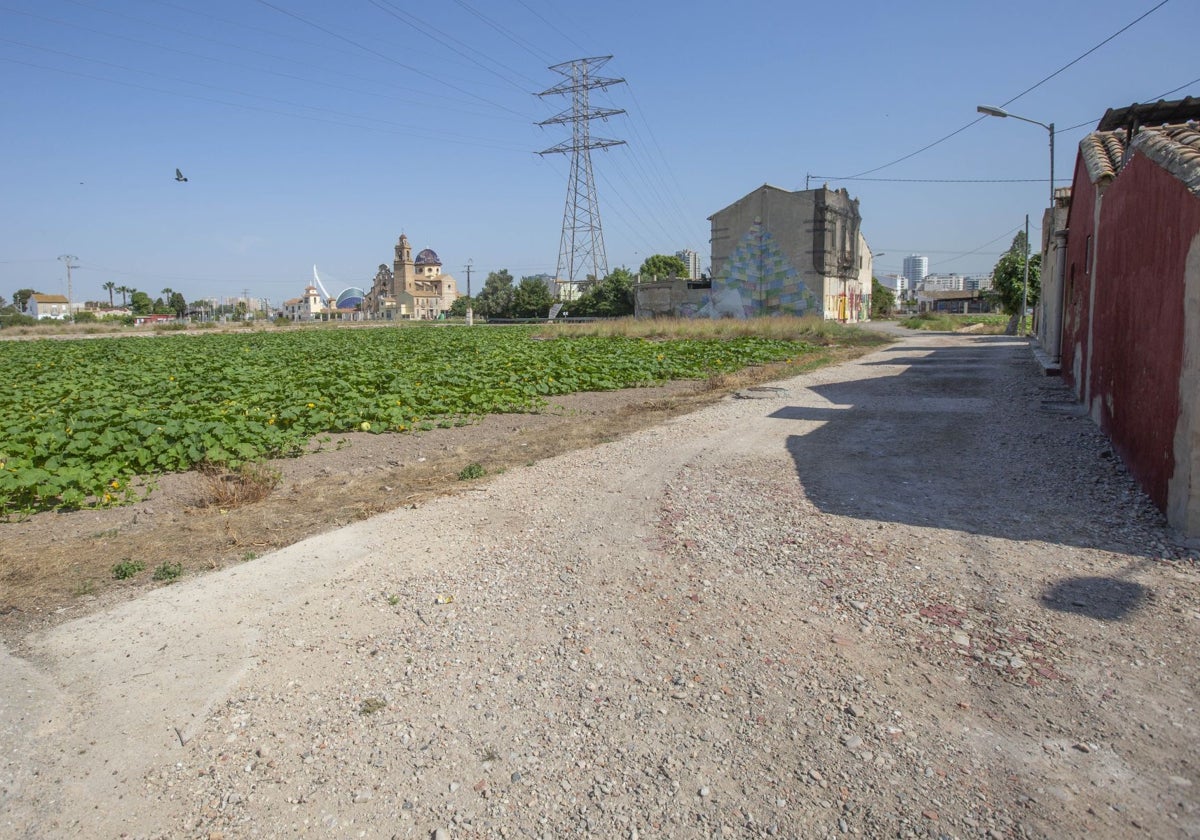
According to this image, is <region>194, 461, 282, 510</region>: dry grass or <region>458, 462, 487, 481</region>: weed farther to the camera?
<region>458, 462, 487, 481</region>: weed

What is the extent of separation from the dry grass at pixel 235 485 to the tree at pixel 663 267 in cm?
8507

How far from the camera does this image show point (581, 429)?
11086mm

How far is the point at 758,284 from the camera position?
49.8 meters

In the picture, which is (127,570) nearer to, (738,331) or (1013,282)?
(738,331)

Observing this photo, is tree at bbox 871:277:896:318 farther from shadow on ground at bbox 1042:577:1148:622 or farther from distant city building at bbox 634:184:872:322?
shadow on ground at bbox 1042:577:1148:622

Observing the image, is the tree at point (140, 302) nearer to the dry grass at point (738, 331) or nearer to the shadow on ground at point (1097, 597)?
the dry grass at point (738, 331)

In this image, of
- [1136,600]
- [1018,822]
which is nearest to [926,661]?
[1018,822]

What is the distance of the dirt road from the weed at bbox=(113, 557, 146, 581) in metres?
0.51

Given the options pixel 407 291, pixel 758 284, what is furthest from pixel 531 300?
pixel 407 291

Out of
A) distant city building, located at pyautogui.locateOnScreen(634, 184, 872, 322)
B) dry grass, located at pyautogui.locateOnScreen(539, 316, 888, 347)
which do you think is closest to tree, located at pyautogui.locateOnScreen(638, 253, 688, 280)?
distant city building, located at pyautogui.locateOnScreen(634, 184, 872, 322)

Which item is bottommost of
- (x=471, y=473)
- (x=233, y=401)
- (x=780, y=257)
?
(x=471, y=473)

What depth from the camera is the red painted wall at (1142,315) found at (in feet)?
20.0

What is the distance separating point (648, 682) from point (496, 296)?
8789 centimetres

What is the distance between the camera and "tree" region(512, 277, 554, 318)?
79125mm
